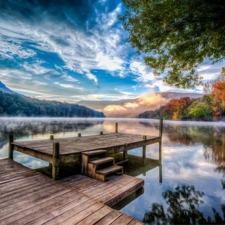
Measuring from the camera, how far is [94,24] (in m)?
17.0

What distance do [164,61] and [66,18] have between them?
43.5 feet

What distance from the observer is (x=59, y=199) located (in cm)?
358

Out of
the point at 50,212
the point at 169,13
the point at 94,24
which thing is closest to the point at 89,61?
the point at 94,24

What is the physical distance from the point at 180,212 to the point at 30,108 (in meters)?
123

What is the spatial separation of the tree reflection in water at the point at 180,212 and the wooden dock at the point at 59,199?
41.1 inches

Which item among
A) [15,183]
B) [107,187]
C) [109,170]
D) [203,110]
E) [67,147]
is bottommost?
[107,187]

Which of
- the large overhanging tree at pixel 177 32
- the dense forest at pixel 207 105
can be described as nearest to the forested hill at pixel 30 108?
the dense forest at pixel 207 105

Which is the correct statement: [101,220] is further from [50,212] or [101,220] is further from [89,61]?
[89,61]

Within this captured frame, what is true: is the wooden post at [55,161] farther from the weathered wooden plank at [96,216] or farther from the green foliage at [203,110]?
the green foliage at [203,110]

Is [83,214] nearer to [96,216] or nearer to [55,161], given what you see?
[96,216]

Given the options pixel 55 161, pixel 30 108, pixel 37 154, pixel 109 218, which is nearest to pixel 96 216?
pixel 109 218

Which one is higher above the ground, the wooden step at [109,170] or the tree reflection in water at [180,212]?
the wooden step at [109,170]

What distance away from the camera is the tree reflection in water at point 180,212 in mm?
4438

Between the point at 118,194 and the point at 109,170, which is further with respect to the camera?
the point at 109,170
